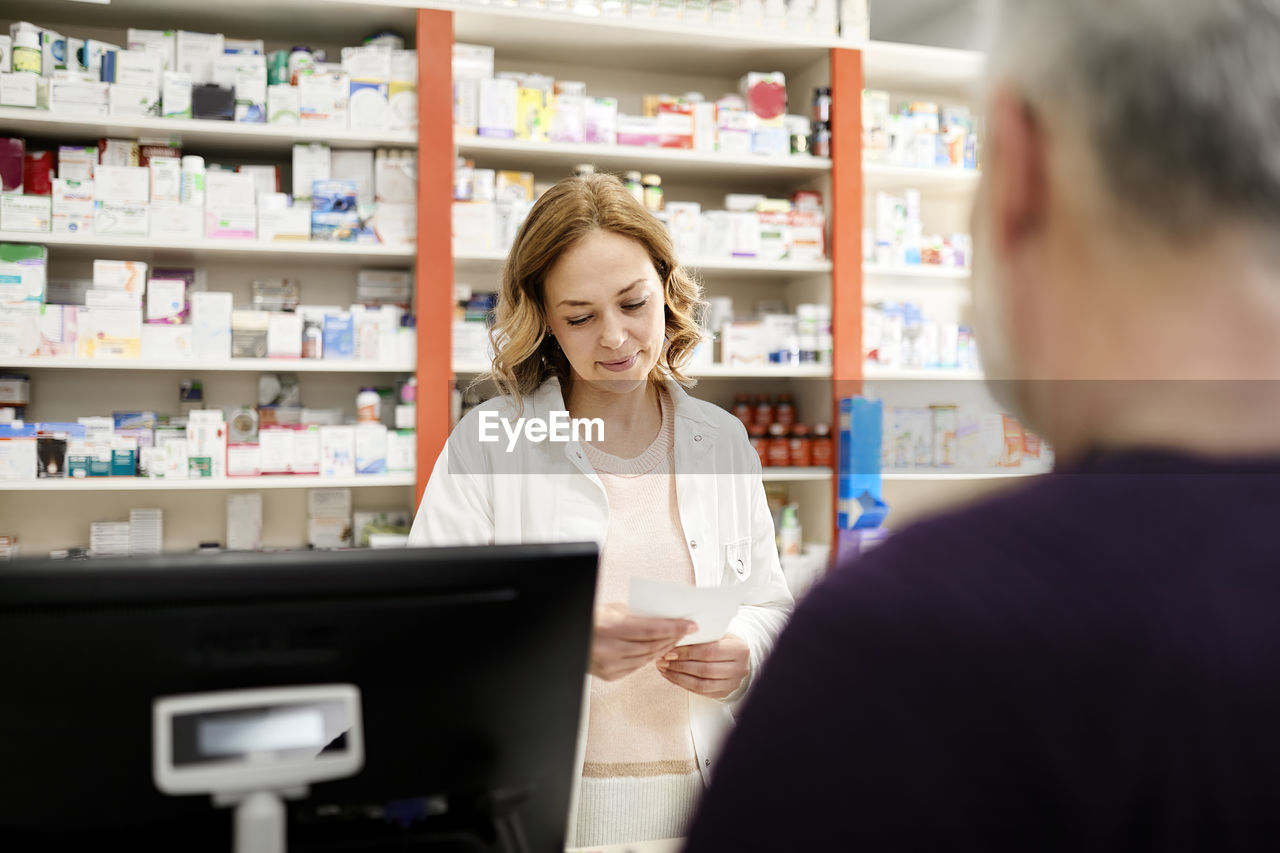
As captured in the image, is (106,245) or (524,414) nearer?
(524,414)

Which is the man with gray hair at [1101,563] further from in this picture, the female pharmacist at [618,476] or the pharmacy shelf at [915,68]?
the pharmacy shelf at [915,68]

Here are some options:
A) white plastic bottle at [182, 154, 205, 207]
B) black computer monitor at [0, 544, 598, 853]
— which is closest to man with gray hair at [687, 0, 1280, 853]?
black computer monitor at [0, 544, 598, 853]

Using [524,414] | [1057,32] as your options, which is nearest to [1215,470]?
[1057,32]

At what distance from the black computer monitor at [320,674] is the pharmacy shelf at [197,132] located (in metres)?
2.79

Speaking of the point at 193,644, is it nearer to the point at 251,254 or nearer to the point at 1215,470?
the point at 1215,470

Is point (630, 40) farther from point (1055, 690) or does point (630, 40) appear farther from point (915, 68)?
point (1055, 690)

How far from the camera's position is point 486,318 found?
3.34 m

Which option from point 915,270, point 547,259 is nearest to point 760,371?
point 915,270

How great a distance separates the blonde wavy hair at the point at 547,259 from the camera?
5.73 feet

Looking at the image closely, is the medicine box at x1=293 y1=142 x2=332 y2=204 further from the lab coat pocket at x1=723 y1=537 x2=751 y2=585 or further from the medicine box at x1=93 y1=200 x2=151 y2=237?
the lab coat pocket at x1=723 y1=537 x2=751 y2=585

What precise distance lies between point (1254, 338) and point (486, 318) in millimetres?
3039

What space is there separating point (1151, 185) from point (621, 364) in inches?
53.7

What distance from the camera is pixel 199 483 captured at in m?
3.03

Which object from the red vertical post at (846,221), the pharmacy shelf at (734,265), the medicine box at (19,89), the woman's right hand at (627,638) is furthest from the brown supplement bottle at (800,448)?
the medicine box at (19,89)
